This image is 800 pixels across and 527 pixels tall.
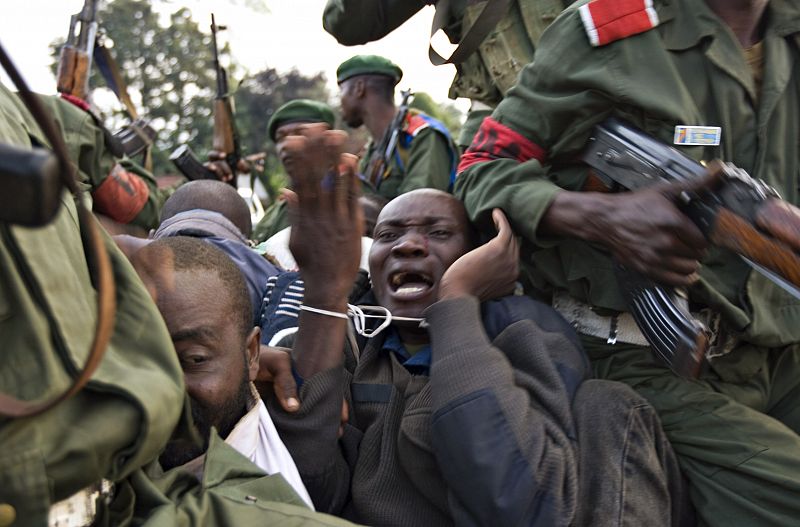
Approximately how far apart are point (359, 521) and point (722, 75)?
1446 millimetres

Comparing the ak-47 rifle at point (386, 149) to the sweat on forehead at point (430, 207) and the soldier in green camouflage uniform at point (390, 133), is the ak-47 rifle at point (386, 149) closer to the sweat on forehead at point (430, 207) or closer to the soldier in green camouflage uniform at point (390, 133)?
the soldier in green camouflage uniform at point (390, 133)

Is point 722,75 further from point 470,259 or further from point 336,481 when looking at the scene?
point 336,481

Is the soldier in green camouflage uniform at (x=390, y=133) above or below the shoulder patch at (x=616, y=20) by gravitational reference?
below

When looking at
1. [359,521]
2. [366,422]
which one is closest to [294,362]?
[366,422]

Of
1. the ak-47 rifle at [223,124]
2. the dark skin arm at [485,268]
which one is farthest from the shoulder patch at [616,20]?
the ak-47 rifle at [223,124]

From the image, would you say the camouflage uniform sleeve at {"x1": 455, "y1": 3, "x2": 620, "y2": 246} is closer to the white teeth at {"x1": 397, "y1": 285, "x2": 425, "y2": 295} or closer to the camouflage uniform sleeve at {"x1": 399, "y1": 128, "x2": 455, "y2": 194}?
the white teeth at {"x1": 397, "y1": 285, "x2": 425, "y2": 295}

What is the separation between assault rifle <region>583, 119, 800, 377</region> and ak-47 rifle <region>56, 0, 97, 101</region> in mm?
4014

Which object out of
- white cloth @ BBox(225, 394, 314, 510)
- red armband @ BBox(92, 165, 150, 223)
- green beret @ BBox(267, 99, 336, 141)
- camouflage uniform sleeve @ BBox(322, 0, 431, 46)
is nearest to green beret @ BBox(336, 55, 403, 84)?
green beret @ BBox(267, 99, 336, 141)

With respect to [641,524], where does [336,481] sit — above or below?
above

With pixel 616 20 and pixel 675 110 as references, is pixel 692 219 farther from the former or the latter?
pixel 616 20

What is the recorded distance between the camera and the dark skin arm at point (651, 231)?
2033mm

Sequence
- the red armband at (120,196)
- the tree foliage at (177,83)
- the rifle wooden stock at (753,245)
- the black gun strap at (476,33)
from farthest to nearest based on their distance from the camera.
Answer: the tree foliage at (177,83) < the red armband at (120,196) < the black gun strap at (476,33) < the rifle wooden stock at (753,245)

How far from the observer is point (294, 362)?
222 cm

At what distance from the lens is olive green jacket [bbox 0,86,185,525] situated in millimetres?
1188
